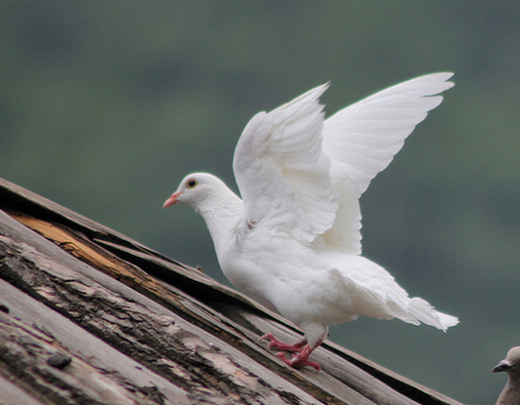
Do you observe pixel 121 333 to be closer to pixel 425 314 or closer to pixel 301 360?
pixel 301 360

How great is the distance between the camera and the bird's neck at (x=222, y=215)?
2.22 metres

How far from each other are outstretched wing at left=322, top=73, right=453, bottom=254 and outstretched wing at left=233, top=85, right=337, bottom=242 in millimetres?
171

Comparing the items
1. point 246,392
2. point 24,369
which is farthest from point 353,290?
→ point 24,369

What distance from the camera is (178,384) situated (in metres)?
1.35

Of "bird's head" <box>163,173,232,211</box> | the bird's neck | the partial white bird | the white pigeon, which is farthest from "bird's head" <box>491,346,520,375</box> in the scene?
"bird's head" <box>163,173,232,211</box>

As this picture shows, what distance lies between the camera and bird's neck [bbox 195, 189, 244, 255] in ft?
7.30

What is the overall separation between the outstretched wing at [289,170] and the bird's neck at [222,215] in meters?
0.13

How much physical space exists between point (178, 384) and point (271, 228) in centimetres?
86

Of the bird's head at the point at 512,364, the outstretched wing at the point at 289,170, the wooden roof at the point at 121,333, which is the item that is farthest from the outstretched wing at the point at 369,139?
the bird's head at the point at 512,364

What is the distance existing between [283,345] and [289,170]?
0.67 m

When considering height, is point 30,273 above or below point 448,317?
below

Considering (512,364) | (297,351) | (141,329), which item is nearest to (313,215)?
(297,351)

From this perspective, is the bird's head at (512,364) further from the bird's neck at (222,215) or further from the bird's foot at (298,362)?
the bird's neck at (222,215)

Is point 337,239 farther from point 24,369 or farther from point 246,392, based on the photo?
point 24,369
